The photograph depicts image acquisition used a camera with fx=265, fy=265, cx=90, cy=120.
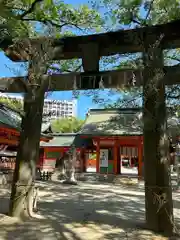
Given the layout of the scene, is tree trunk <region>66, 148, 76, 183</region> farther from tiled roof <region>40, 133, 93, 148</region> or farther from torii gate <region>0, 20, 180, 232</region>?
torii gate <region>0, 20, 180, 232</region>

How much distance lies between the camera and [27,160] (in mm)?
5617

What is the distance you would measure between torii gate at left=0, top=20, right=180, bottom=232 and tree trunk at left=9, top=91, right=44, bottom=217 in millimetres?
191

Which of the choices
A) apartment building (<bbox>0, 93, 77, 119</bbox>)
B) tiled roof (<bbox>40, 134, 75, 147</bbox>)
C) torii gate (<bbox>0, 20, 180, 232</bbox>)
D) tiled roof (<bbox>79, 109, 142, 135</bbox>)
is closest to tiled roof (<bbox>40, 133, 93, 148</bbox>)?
tiled roof (<bbox>40, 134, 75, 147</bbox>)

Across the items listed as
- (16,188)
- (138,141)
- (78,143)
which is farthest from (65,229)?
(78,143)

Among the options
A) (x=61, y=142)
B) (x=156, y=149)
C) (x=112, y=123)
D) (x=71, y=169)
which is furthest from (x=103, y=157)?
(x=156, y=149)

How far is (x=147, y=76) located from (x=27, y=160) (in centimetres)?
303

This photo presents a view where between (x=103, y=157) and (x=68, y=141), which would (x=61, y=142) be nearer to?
(x=68, y=141)

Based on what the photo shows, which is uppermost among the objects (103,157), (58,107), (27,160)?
(58,107)

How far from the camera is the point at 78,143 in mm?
22328

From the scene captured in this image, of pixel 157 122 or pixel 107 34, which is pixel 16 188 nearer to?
pixel 157 122

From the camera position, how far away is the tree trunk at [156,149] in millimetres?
4832

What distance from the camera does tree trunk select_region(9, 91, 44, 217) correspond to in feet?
18.0

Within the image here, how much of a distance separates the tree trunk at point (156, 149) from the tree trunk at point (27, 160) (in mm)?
2340

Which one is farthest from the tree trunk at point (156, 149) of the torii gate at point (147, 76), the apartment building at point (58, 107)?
the apartment building at point (58, 107)
